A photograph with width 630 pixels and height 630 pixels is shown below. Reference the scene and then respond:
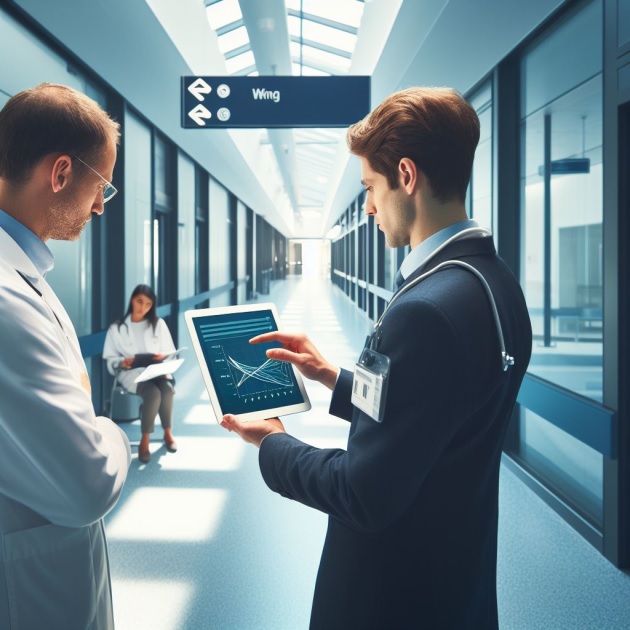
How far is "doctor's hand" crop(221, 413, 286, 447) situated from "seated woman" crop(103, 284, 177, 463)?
366 centimetres

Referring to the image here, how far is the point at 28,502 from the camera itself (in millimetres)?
1021

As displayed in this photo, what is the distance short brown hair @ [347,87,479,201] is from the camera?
1.13 metres

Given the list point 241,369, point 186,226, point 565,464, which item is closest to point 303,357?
point 241,369

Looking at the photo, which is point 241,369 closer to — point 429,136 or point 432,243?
point 432,243

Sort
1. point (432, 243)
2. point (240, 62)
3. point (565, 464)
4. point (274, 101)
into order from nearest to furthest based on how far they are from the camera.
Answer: point (432, 243)
point (565, 464)
point (274, 101)
point (240, 62)

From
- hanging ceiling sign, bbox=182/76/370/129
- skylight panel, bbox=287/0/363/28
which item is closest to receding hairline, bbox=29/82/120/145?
hanging ceiling sign, bbox=182/76/370/129

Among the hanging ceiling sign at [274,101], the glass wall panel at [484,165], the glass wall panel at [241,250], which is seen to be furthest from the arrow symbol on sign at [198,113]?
the glass wall panel at [241,250]

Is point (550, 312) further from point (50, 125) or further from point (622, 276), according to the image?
point (50, 125)

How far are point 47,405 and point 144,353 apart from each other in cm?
419

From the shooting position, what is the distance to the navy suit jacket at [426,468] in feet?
3.28

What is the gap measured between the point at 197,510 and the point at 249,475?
72 centimetres

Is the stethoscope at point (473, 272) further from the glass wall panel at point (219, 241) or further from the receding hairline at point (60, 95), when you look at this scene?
the glass wall panel at point (219, 241)

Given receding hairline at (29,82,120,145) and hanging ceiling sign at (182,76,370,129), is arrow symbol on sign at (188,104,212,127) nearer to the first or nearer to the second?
hanging ceiling sign at (182,76,370,129)

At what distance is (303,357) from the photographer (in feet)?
4.91
